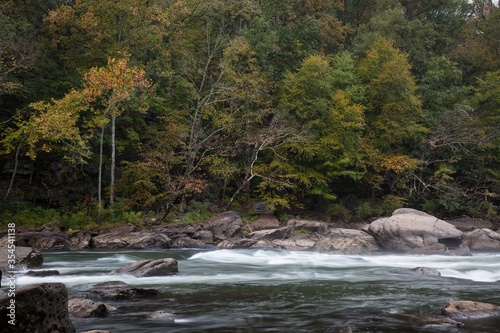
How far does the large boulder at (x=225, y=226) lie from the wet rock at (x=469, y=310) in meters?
14.7

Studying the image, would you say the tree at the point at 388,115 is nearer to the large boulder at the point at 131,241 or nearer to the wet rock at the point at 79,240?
the large boulder at the point at 131,241

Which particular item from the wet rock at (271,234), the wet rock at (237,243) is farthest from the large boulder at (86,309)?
the wet rock at (271,234)

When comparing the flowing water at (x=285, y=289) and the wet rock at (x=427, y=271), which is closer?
the flowing water at (x=285, y=289)

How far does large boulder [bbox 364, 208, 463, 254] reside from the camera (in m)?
20.6

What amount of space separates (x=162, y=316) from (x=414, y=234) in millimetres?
14949

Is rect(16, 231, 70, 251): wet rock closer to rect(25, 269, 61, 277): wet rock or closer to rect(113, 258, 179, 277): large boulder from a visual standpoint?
rect(25, 269, 61, 277): wet rock

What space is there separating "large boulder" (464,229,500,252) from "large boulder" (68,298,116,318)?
17630mm

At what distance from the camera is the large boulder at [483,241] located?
21.3 m

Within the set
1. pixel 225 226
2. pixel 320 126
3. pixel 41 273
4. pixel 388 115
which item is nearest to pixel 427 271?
pixel 41 273

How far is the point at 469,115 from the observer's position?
1258 inches

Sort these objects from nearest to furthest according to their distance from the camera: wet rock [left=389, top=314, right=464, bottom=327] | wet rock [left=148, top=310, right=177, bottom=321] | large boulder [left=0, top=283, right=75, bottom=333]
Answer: large boulder [left=0, top=283, right=75, bottom=333] < wet rock [left=389, top=314, right=464, bottom=327] < wet rock [left=148, top=310, right=177, bottom=321]

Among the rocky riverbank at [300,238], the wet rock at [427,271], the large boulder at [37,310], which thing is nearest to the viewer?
the large boulder at [37,310]

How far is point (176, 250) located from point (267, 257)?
4.04 metres

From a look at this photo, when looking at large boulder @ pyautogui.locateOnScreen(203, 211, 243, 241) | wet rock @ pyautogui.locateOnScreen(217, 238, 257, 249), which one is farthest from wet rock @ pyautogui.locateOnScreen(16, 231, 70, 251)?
large boulder @ pyautogui.locateOnScreen(203, 211, 243, 241)
